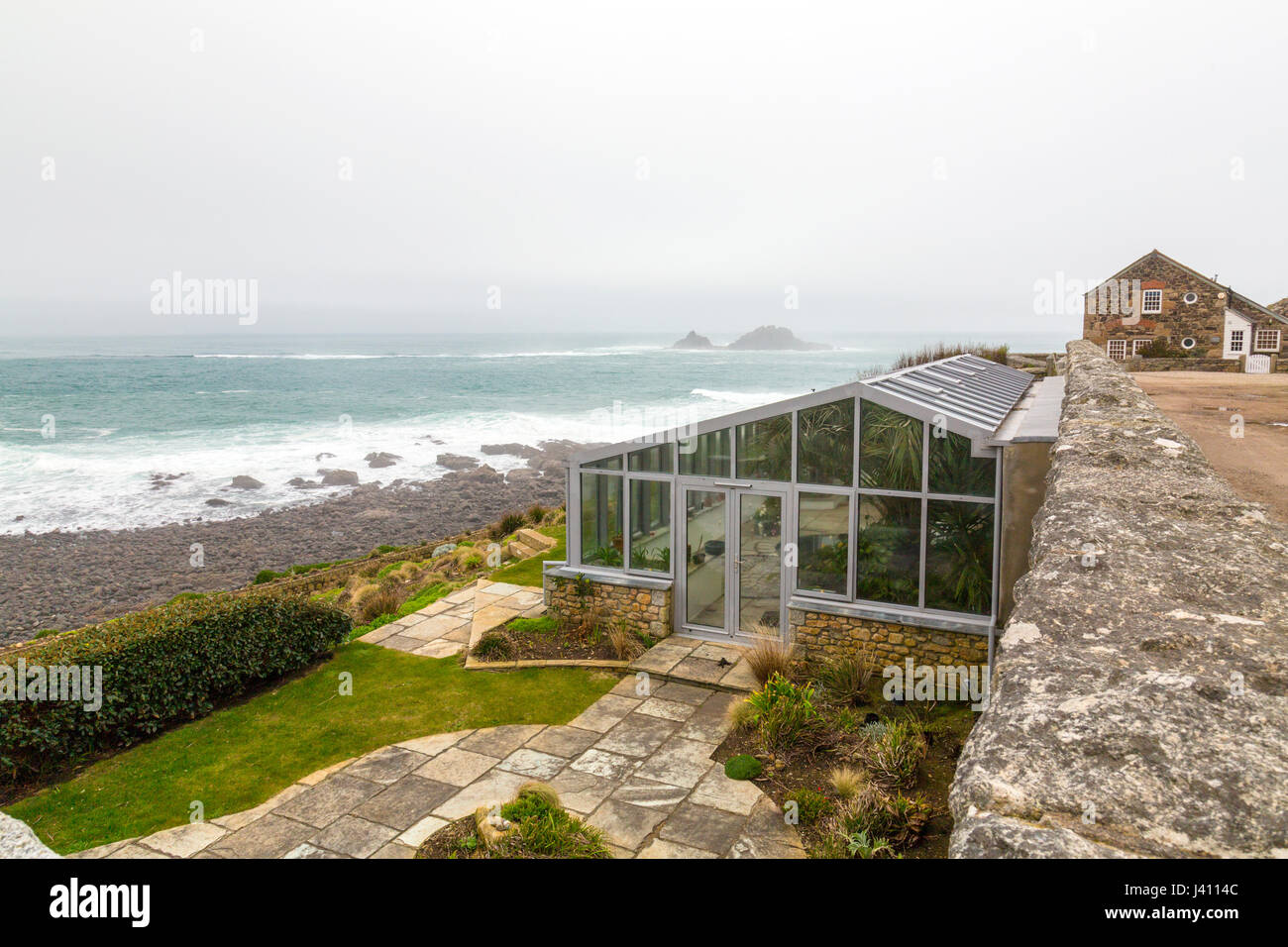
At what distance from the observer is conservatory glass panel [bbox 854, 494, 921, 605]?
7734 millimetres

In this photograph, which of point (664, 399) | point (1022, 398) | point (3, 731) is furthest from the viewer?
point (664, 399)

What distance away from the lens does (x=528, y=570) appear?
12.4m

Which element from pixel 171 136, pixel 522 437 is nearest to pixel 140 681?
pixel 171 136

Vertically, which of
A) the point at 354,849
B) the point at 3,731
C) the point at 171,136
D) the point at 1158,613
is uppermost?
the point at 171,136

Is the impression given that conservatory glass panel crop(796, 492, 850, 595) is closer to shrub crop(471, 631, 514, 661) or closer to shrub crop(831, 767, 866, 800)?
shrub crop(831, 767, 866, 800)

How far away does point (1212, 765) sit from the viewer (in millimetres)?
1357

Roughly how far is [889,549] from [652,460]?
2967 mm

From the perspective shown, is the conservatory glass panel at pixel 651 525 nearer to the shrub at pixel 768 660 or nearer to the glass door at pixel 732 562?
the glass door at pixel 732 562

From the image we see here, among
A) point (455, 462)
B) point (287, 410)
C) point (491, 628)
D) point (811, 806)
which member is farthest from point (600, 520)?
point (287, 410)
